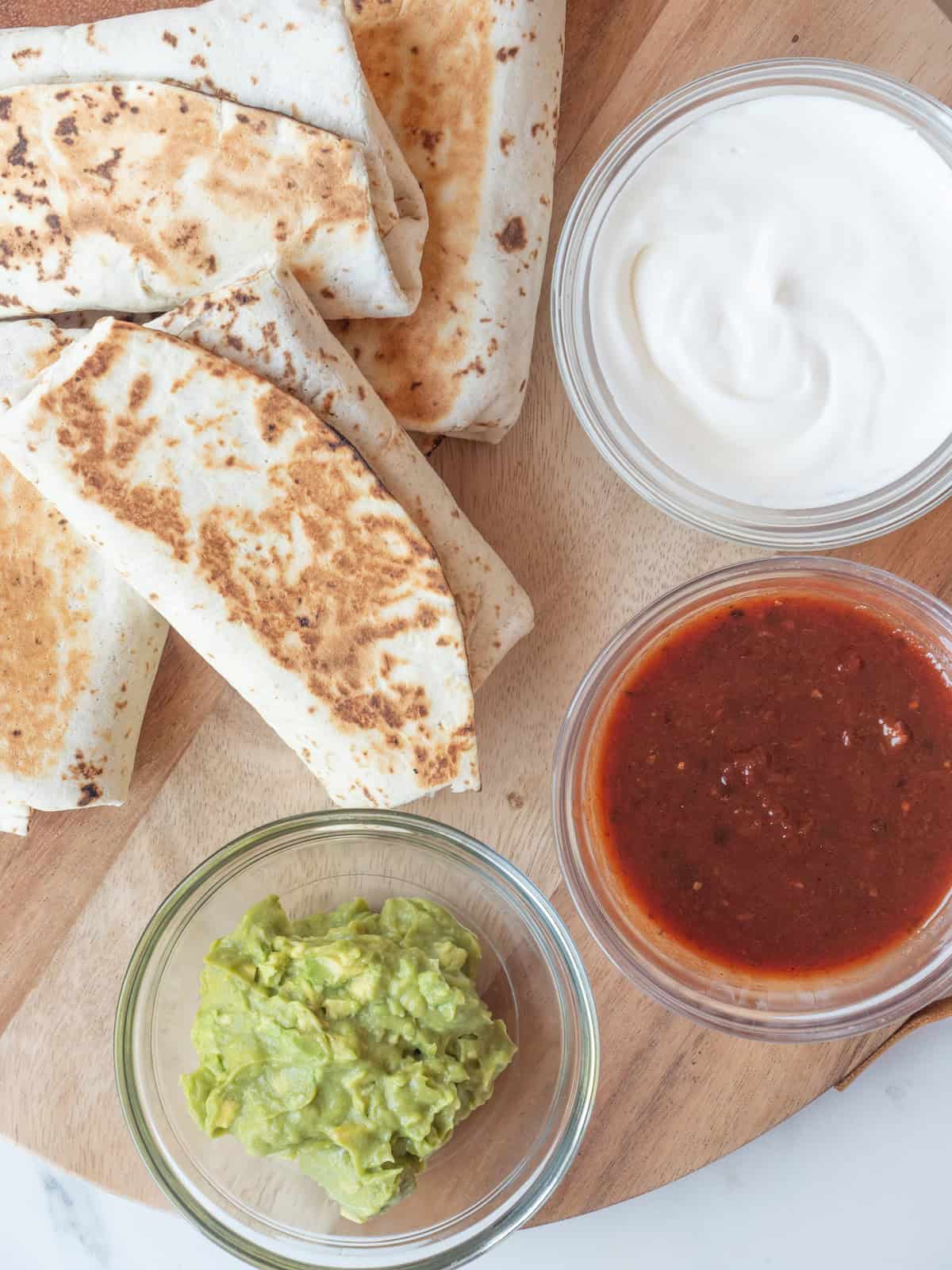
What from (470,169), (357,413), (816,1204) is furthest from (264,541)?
(816,1204)

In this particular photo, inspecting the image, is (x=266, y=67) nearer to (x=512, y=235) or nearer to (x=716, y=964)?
(x=512, y=235)

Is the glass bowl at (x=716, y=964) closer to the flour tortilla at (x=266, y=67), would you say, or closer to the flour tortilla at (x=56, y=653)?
the flour tortilla at (x=266, y=67)

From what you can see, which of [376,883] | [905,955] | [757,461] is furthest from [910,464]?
[376,883]

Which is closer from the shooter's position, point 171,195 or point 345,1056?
point 345,1056

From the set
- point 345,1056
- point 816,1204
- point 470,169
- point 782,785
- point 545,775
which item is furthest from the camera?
point 816,1204

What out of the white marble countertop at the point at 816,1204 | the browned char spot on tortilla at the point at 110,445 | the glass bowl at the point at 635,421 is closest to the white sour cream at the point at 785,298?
the glass bowl at the point at 635,421

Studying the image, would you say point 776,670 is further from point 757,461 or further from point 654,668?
point 757,461
